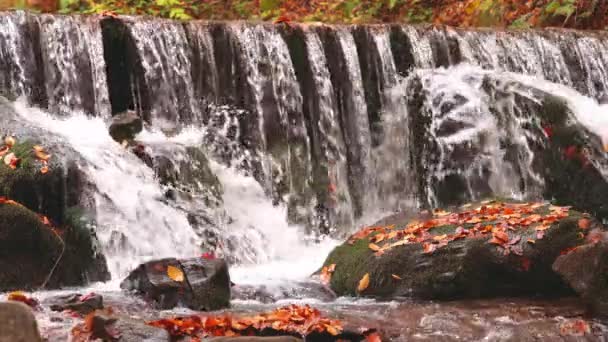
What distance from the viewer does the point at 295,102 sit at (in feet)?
36.0

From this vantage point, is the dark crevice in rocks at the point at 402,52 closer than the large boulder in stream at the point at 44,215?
No

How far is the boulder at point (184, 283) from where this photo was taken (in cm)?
561

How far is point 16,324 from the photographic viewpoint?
10.9ft

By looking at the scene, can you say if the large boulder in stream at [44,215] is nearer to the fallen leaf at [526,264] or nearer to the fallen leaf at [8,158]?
the fallen leaf at [8,158]

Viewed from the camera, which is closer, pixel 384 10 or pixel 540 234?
pixel 540 234

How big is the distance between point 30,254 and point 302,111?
541 cm

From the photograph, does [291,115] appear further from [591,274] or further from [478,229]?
[591,274]

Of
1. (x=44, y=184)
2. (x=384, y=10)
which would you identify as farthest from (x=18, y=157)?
(x=384, y=10)

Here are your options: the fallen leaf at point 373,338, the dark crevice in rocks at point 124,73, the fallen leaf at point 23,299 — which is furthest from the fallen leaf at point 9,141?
the fallen leaf at point 373,338

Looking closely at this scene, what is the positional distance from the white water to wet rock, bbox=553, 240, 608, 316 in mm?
2675

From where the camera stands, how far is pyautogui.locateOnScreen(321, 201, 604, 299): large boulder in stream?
5949 mm

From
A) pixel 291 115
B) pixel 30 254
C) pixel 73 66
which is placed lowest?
pixel 30 254

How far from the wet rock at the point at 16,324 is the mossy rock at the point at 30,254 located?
284 centimetres

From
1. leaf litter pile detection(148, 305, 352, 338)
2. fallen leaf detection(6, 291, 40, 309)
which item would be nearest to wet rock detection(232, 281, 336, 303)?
leaf litter pile detection(148, 305, 352, 338)
